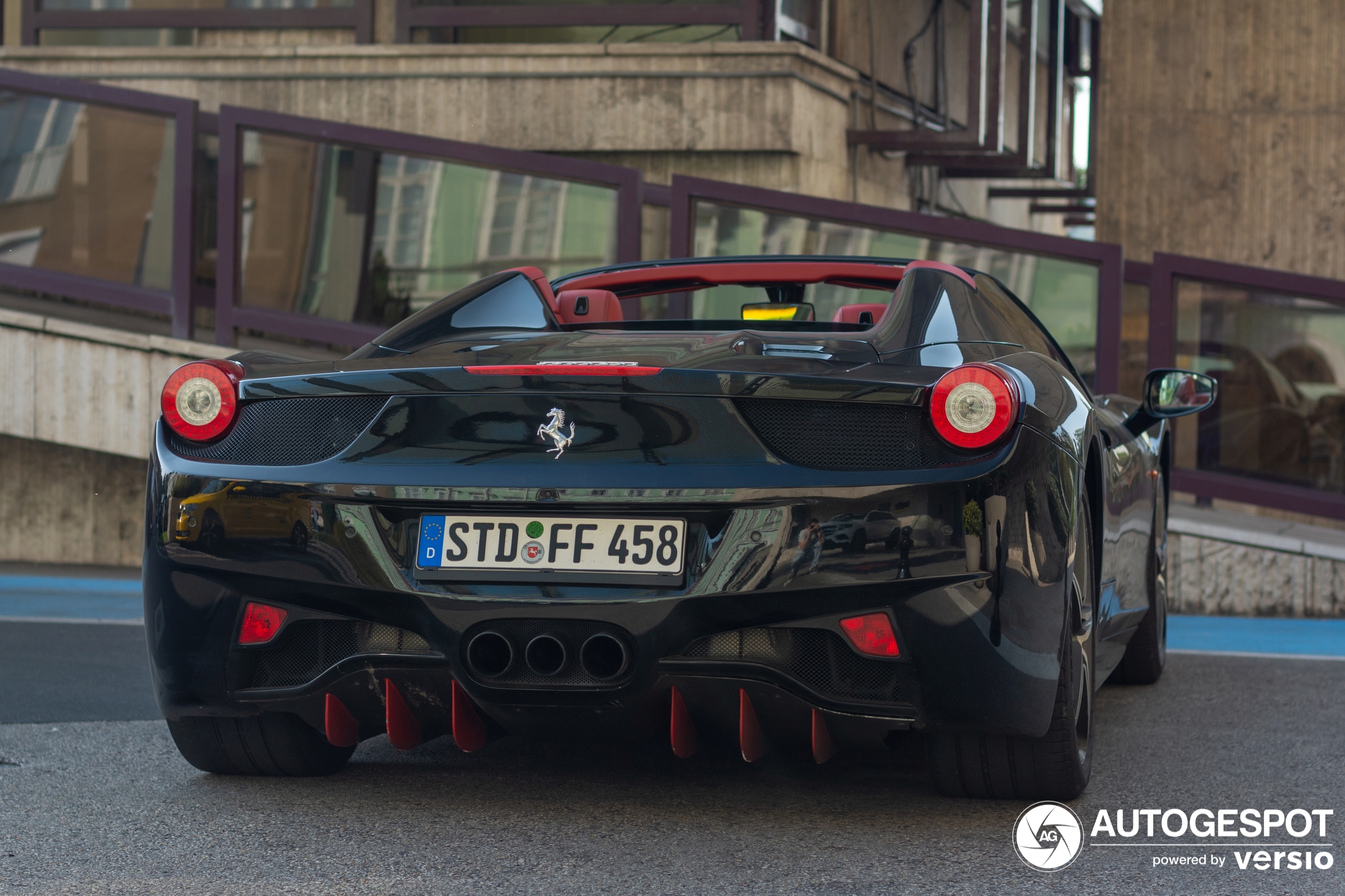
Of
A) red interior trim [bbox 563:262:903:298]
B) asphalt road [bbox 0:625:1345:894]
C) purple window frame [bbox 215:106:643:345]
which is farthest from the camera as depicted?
purple window frame [bbox 215:106:643:345]

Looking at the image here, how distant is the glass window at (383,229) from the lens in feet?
31.7

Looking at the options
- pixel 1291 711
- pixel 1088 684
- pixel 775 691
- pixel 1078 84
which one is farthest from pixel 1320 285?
pixel 1078 84

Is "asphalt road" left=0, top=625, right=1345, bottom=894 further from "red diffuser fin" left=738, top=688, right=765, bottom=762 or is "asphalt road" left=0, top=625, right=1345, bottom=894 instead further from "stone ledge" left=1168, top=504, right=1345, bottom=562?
"stone ledge" left=1168, top=504, right=1345, bottom=562

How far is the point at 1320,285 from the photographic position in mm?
8828

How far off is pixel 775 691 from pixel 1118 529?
1.64 metres

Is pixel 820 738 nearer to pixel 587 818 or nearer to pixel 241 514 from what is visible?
pixel 587 818

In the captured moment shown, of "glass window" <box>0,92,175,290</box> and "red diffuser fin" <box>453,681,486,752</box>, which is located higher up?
"glass window" <box>0,92,175,290</box>

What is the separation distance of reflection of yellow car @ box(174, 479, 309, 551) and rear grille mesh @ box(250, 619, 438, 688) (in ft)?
0.61

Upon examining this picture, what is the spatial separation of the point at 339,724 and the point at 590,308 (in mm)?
1351

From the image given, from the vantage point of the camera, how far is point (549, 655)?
121 inches

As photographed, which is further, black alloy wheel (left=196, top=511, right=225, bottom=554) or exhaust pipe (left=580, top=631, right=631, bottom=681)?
black alloy wheel (left=196, top=511, right=225, bottom=554)

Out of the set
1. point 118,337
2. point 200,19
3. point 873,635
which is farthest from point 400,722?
point 200,19

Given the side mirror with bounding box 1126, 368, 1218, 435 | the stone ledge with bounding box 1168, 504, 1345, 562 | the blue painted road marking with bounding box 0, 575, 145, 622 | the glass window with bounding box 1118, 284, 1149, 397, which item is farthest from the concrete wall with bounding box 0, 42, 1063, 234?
the side mirror with bounding box 1126, 368, 1218, 435

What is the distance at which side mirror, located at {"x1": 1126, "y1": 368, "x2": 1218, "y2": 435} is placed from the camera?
483 cm
